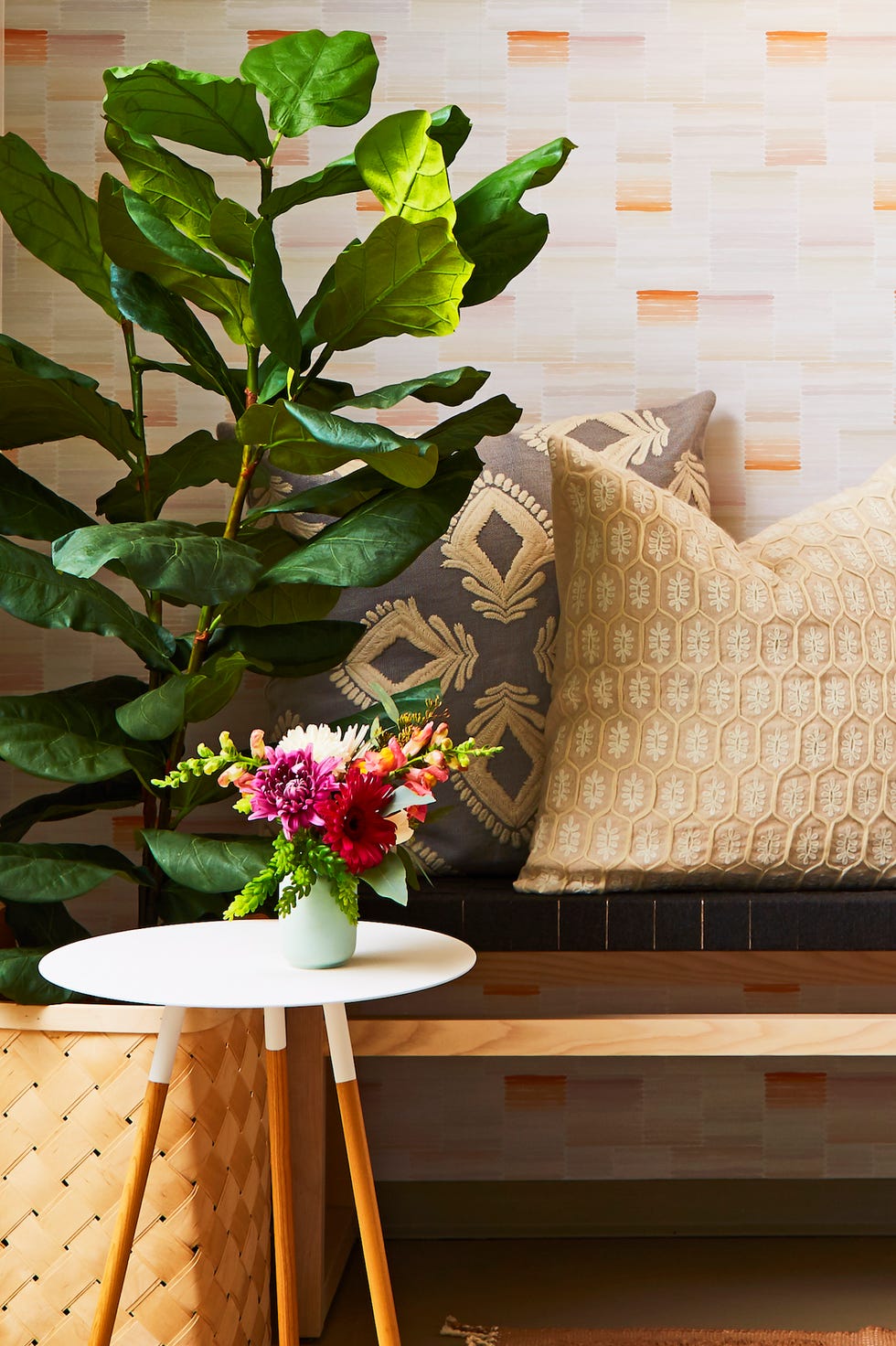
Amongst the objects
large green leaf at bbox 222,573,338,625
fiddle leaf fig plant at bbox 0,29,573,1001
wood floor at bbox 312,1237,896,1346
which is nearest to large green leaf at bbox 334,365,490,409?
fiddle leaf fig plant at bbox 0,29,573,1001

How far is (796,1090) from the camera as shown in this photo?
1.88 m

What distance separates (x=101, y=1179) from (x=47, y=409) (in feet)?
2.61

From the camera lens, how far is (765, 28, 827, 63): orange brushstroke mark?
193 cm

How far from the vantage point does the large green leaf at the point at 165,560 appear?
3.69ft

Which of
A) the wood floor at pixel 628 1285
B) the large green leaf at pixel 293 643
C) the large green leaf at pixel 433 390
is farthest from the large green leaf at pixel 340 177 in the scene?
the wood floor at pixel 628 1285

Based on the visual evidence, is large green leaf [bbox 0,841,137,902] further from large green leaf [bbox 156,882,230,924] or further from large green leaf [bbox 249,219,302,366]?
large green leaf [bbox 249,219,302,366]

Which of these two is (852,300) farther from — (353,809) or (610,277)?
(353,809)

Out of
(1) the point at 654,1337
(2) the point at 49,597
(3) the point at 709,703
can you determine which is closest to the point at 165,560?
(2) the point at 49,597

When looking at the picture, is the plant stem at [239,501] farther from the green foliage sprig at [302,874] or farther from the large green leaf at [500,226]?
the green foliage sprig at [302,874]

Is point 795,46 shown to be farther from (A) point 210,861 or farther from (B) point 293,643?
(A) point 210,861

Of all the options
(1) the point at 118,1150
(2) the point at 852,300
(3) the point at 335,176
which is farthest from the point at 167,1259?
(2) the point at 852,300

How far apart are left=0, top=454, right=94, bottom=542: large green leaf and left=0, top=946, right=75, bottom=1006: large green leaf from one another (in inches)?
17.5

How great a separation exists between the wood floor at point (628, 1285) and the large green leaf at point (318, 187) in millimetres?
1286

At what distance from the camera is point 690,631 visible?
5.03ft
